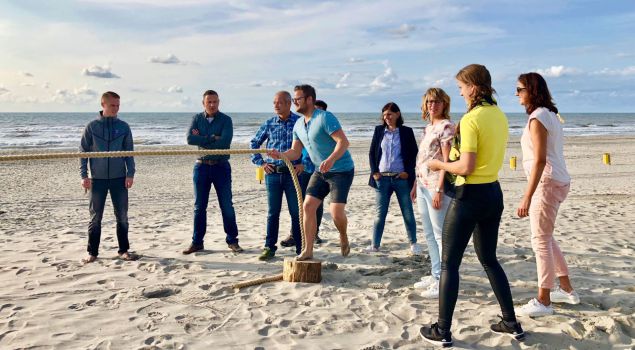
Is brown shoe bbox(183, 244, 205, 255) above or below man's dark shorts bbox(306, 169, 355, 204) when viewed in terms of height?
below

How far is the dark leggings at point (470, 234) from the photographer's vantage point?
3262 millimetres

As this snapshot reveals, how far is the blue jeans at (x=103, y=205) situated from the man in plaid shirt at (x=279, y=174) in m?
1.66

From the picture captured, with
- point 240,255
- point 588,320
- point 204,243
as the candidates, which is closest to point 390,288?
point 588,320

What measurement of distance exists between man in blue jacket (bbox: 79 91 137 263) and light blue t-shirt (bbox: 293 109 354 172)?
209 centimetres

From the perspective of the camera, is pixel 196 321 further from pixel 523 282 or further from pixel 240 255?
pixel 523 282

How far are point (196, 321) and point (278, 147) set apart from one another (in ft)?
8.77

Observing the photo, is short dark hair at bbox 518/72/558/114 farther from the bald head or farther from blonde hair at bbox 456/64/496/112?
the bald head

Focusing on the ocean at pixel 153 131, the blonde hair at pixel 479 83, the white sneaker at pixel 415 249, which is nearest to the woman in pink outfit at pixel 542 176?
the blonde hair at pixel 479 83

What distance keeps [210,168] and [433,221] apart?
293 centimetres

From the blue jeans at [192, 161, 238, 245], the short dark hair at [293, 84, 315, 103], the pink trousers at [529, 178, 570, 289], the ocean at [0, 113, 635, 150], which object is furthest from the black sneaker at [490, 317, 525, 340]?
the ocean at [0, 113, 635, 150]

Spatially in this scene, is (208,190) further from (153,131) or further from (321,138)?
(153,131)

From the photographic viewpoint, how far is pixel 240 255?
6102 mm

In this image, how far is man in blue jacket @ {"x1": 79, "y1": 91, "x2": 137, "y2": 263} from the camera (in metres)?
5.65

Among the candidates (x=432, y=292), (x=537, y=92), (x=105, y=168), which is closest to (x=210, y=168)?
(x=105, y=168)
